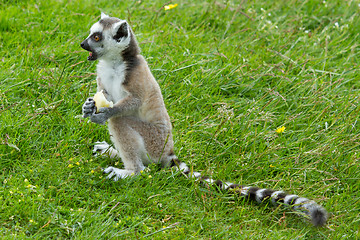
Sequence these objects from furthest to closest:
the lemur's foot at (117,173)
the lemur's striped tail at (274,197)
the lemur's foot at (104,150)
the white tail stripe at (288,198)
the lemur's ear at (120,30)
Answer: the lemur's foot at (104,150)
the lemur's ear at (120,30)
the lemur's foot at (117,173)
the white tail stripe at (288,198)
the lemur's striped tail at (274,197)

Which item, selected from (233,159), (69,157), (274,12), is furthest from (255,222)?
(274,12)

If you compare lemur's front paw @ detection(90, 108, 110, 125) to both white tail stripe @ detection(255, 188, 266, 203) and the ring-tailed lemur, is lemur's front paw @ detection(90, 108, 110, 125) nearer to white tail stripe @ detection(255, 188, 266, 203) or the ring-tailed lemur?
the ring-tailed lemur

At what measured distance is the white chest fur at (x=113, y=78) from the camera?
13.2 ft

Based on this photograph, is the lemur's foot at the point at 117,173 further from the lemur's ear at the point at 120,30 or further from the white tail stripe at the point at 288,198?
the white tail stripe at the point at 288,198

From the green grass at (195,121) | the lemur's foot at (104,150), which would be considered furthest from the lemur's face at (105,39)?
the lemur's foot at (104,150)

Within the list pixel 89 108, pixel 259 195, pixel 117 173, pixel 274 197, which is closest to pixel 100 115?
pixel 89 108

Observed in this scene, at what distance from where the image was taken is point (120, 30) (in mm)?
3996

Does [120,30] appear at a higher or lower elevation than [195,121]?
higher

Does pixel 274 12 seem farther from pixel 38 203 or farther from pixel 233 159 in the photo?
pixel 38 203

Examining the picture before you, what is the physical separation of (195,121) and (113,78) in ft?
3.60

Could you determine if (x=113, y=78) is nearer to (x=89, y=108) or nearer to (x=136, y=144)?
(x=89, y=108)

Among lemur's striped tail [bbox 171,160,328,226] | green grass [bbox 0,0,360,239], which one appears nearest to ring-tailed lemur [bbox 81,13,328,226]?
lemur's striped tail [bbox 171,160,328,226]

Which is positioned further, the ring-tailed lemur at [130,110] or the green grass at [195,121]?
the ring-tailed lemur at [130,110]

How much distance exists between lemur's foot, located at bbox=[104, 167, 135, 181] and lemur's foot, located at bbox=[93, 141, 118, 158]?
247 millimetres
